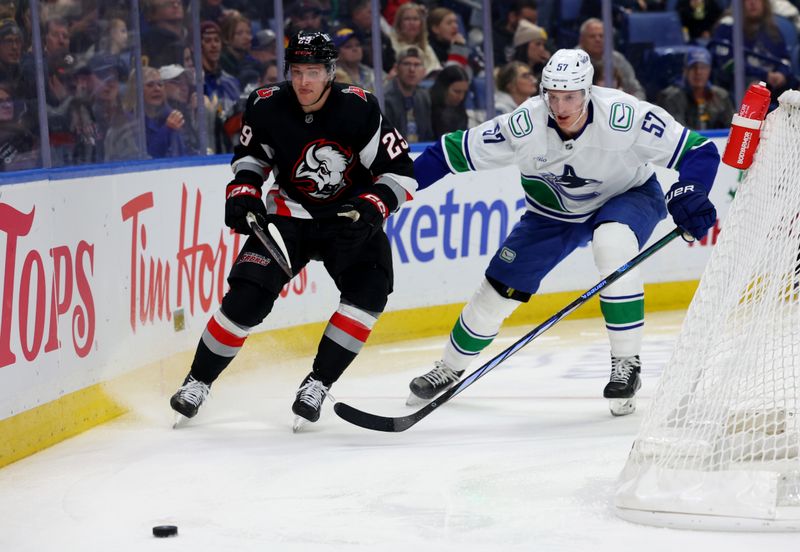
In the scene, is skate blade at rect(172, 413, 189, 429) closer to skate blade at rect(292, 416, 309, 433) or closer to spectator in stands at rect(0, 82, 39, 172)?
skate blade at rect(292, 416, 309, 433)

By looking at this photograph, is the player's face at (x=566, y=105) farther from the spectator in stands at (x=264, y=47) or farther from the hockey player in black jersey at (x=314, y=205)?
the spectator in stands at (x=264, y=47)

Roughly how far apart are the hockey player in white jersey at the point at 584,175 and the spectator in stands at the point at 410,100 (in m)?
2.15

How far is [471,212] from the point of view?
19.8ft

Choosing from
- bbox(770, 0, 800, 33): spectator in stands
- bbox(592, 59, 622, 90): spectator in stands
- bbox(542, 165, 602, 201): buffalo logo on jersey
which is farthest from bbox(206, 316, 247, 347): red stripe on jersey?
bbox(770, 0, 800, 33): spectator in stands

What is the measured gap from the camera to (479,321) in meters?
4.31

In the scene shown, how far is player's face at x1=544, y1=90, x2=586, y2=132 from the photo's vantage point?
12.6ft

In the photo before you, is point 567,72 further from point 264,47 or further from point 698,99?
point 698,99

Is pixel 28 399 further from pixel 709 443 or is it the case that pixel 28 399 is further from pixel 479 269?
pixel 479 269

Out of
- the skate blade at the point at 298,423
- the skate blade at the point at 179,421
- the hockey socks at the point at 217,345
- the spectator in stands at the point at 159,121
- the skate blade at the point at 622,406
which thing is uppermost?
the spectator in stands at the point at 159,121

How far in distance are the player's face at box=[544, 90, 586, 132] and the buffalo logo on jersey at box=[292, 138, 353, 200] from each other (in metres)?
0.60

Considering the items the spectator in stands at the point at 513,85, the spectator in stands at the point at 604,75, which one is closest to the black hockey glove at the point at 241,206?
the spectator in stands at the point at 513,85

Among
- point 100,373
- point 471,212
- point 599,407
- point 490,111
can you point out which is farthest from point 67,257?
point 490,111

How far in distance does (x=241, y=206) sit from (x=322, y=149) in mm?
284

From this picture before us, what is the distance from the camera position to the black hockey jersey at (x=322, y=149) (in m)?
3.93
